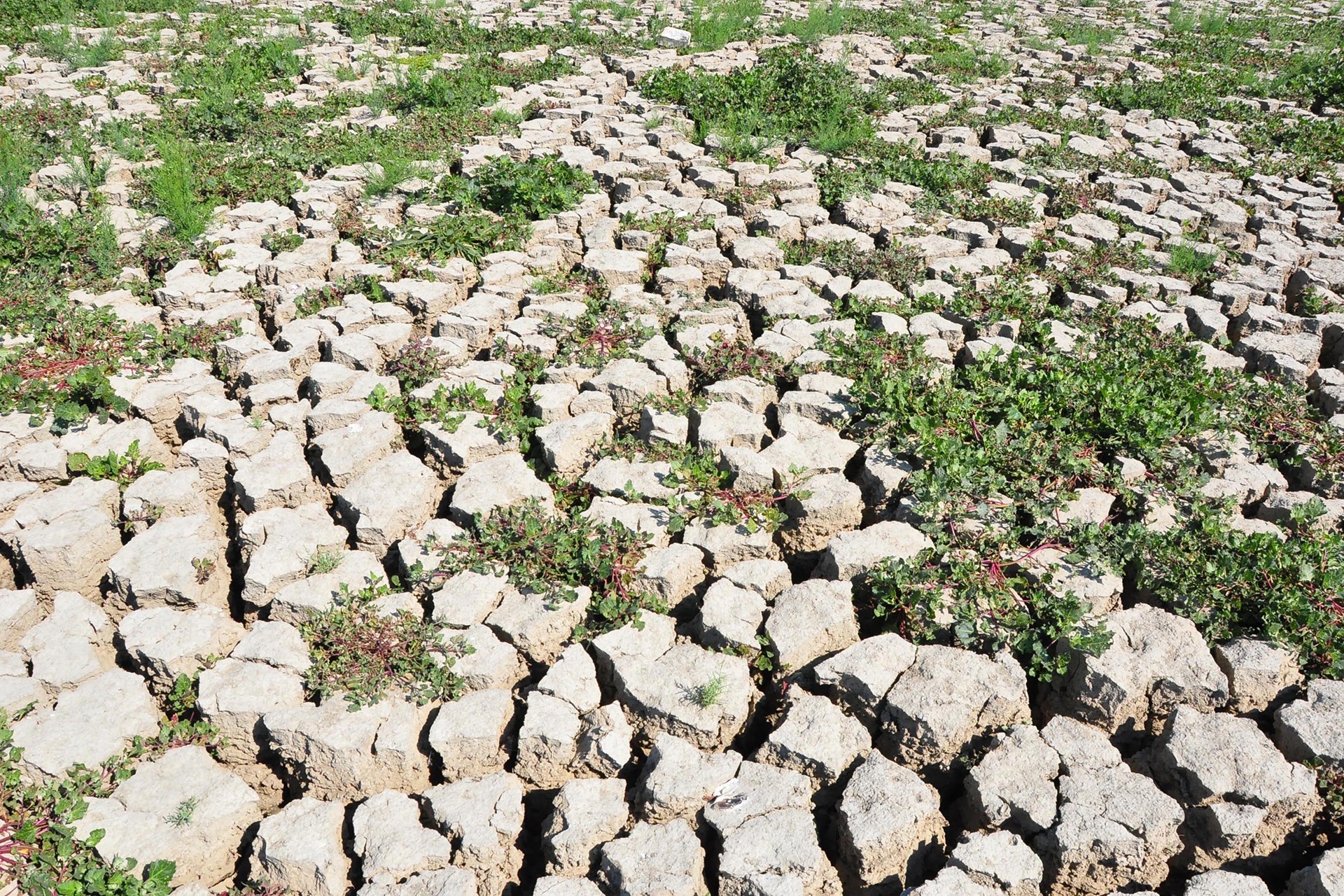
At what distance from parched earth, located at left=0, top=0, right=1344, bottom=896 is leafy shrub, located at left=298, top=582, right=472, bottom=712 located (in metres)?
0.02

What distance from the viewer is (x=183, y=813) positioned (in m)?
2.96

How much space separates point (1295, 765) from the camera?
2.98m

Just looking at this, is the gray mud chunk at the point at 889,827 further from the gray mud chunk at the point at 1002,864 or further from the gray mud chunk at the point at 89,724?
the gray mud chunk at the point at 89,724

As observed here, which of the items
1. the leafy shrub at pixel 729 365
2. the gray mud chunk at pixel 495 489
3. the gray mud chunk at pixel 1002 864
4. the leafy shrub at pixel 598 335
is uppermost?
the leafy shrub at pixel 598 335

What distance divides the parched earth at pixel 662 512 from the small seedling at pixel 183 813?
0.03 metres

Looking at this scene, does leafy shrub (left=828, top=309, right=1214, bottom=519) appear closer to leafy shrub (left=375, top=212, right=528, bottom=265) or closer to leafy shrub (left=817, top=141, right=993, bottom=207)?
leafy shrub (left=817, top=141, right=993, bottom=207)

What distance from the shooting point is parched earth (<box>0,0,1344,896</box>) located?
115 inches

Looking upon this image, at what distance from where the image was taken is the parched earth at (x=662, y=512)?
115 inches

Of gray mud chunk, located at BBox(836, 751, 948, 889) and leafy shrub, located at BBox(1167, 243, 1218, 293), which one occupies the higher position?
leafy shrub, located at BBox(1167, 243, 1218, 293)

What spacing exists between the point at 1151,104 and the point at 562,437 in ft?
24.9

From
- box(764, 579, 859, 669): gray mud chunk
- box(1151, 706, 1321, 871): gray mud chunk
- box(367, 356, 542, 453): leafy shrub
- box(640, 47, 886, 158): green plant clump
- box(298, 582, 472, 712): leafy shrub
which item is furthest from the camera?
box(640, 47, 886, 158): green plant clump

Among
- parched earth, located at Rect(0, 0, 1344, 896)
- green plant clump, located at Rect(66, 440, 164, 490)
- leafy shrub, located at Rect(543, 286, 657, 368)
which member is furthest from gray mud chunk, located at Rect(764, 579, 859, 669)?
green plant clump, located at Rect(66, 440, 164, 490)

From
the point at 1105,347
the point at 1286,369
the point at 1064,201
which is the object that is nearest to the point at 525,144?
the point at 1064,201

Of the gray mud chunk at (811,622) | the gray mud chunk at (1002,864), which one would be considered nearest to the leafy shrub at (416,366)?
the gray mud chunk at (811,622)
